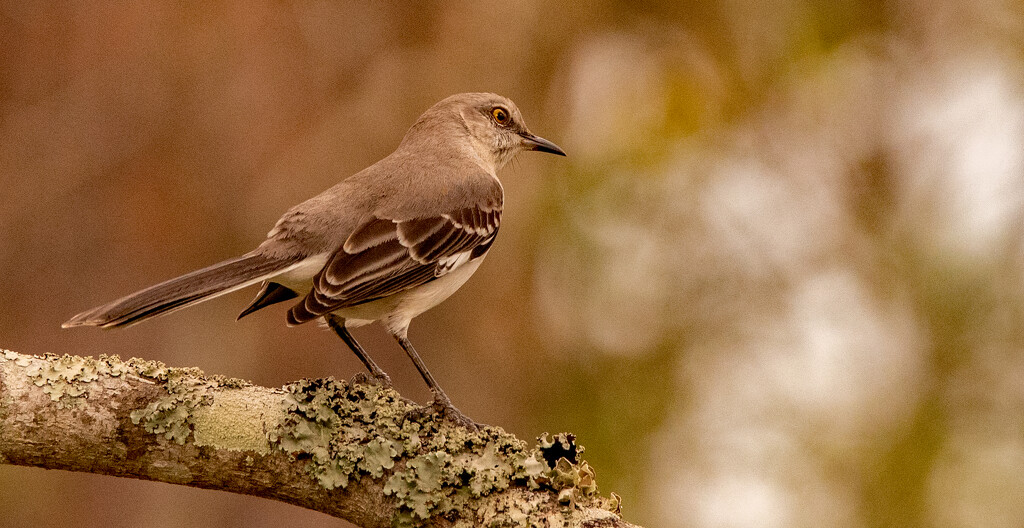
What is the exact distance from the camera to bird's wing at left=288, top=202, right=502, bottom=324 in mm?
3963

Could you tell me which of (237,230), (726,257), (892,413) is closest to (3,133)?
(237,230)

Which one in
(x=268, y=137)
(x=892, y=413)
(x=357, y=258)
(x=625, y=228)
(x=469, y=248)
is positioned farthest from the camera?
(x=625, y=228)

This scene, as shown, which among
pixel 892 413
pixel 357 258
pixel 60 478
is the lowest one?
pixel 60 478

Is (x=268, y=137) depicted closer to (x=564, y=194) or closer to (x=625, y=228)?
(x=564, y=194)

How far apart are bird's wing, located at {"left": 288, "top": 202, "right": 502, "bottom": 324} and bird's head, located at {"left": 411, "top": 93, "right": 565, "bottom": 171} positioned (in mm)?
812

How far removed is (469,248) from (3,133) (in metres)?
3.54

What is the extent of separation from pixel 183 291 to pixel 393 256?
934mm

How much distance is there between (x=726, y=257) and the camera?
6672 mm

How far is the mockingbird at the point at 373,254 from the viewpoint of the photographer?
388 centimetres

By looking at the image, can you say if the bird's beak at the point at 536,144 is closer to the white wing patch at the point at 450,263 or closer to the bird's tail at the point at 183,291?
the white wing patch at the point at 450,263

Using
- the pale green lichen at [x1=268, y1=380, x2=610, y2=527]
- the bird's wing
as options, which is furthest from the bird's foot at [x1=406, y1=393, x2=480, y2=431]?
the bird's wing

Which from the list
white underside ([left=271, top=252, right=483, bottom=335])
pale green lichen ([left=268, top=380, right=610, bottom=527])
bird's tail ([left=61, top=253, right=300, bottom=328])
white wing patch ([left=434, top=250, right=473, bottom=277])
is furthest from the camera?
white wing patch ([left=434, top=250, right=473, bottom=277])

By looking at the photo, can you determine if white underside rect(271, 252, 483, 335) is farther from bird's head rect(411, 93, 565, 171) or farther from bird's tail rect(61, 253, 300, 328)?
bird's head rect(411, 93, 565, 171)

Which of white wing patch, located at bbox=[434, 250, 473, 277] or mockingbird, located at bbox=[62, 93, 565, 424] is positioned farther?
white wing patch, located at bbox=[434, 250, 473, 277]
